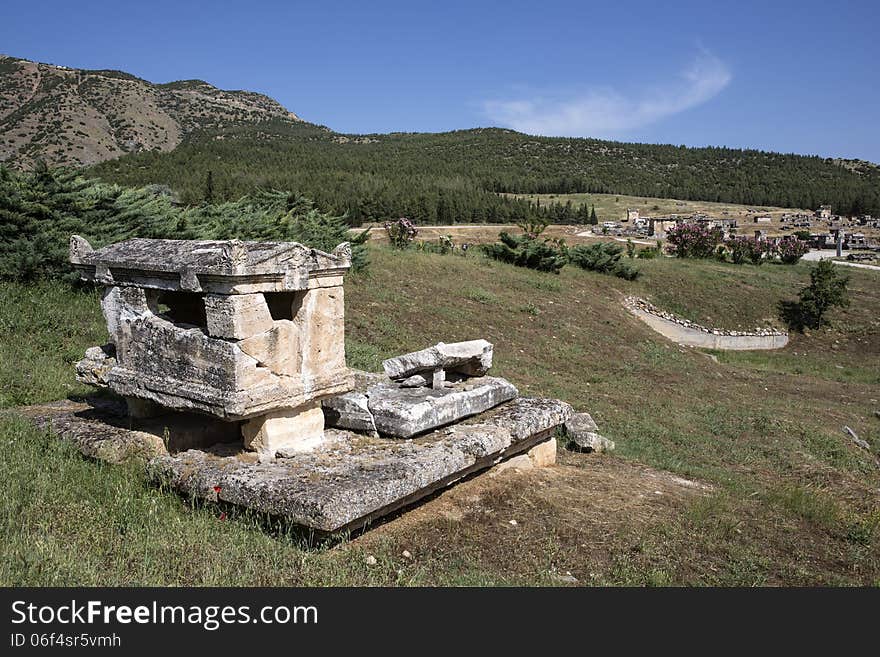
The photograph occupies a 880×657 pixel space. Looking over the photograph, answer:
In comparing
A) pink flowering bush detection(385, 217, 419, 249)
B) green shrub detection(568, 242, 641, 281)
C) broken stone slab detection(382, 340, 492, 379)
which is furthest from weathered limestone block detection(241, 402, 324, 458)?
green shrub detection(568, 242, 641, 281)

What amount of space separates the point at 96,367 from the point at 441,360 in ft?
9.34

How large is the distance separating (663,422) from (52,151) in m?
53.5

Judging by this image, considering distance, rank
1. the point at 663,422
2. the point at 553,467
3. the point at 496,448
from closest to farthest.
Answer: the point at 496,448 < the point at 553,467 < the point at 663,422

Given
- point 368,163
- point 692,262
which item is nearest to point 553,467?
point 692,262

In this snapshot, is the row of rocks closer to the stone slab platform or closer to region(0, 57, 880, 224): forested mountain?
region(0, 57, 880, 224): forested mountain

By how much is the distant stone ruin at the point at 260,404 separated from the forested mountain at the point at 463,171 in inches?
912

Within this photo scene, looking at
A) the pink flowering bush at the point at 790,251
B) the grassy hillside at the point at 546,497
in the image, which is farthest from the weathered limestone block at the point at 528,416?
the pink flowering bush at the point at 790,251

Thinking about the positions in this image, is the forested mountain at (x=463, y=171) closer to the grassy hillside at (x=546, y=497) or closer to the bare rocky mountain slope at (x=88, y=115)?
the bare rocky mountain slope at (x=88, y=115)

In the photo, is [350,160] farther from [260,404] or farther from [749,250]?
[260,404]

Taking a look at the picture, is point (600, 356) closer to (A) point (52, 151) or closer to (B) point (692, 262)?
(B) point (692, 262)

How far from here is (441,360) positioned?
6.04 meters

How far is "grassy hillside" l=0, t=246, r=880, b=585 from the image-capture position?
3629mm

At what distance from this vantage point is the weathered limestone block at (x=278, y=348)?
439cm

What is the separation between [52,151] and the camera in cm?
4966
